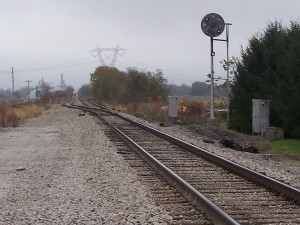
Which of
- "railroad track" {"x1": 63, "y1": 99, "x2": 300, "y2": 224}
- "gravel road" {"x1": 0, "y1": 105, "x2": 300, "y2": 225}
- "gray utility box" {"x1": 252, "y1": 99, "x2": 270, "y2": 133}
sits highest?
"gray utility box" {"x1": 252, "y1": 99, "x2": 270, "y2": 133}

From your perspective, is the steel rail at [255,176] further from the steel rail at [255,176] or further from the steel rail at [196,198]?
the steel rail at [196,198]

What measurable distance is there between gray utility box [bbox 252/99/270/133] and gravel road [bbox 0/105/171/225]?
33.1 ft

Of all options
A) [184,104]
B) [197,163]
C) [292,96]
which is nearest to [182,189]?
[197,163]

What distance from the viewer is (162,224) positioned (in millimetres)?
6859

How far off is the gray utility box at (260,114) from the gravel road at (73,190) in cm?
1009

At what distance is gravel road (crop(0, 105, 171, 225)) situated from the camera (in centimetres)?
740

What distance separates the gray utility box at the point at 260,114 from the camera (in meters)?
24.7

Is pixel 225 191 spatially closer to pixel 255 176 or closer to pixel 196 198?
pixel 255 176

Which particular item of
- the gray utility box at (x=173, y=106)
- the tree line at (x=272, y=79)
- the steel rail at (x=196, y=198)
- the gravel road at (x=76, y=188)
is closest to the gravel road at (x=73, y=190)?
the gravel road at (x=76, y=188)

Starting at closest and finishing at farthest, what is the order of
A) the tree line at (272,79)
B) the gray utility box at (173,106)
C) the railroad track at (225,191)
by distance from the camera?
1. the railroad track at (225,191)
2. the tree line at (272,79)
3. the gray utility box at (173,106)

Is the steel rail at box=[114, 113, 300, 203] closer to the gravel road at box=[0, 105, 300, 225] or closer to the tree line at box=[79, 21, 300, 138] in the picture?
the gravel road at box=[0, 105, 300, 225]

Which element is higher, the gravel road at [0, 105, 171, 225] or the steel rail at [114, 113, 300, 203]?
the steel rail at [114, 113, 300, 203]

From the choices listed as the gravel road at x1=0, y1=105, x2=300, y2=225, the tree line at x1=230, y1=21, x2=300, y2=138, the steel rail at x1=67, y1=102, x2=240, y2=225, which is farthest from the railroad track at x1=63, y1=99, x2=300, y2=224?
the tree line at x1=230, y1=21, x2=300, y2=138

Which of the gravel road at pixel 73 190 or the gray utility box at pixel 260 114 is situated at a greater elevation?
the gray utility box at pixel 260 114
